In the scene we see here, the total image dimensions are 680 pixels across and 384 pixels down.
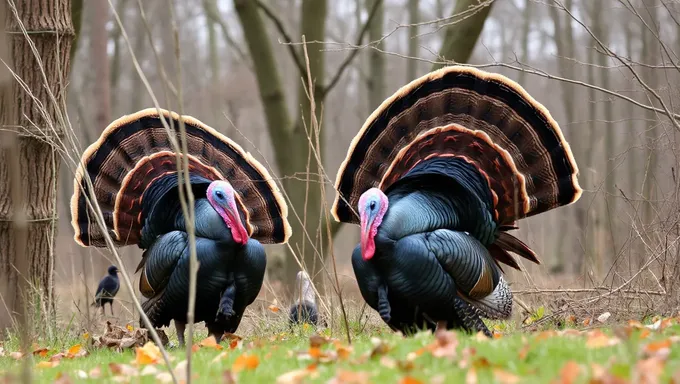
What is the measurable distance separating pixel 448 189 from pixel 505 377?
3.18 m

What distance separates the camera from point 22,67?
7.82m

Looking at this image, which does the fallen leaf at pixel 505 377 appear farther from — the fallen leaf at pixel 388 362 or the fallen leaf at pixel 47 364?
the fallen leaf at pixel 47 364

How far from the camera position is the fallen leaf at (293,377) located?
3.77 metres

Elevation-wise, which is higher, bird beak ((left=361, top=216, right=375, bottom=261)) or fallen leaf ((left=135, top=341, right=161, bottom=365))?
bird beak ((left=361, top=216, right=375, bottom=261))

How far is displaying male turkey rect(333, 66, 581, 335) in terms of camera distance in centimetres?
579

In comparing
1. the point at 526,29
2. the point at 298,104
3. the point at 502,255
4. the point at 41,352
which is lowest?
the point at 41,352

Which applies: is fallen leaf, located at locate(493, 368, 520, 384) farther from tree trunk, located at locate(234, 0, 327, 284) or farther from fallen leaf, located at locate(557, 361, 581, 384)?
tree trunk, located at locate(234, 0, 327, 284)

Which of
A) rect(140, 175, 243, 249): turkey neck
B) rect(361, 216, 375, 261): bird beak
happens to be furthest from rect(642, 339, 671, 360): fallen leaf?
rect(140, 175, 243, 249): turkey neck

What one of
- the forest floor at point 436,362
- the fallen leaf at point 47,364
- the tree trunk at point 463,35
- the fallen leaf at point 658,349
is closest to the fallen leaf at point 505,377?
the forest floor at point 436,362

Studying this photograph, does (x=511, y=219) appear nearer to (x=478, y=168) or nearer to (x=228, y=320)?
(x=478, y=168)

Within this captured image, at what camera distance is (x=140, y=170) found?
7.29 m

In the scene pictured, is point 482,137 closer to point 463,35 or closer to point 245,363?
point 245,363

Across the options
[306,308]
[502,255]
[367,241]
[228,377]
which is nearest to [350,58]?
[306,308]

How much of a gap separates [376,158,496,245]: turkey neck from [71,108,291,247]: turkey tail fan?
1312mm
